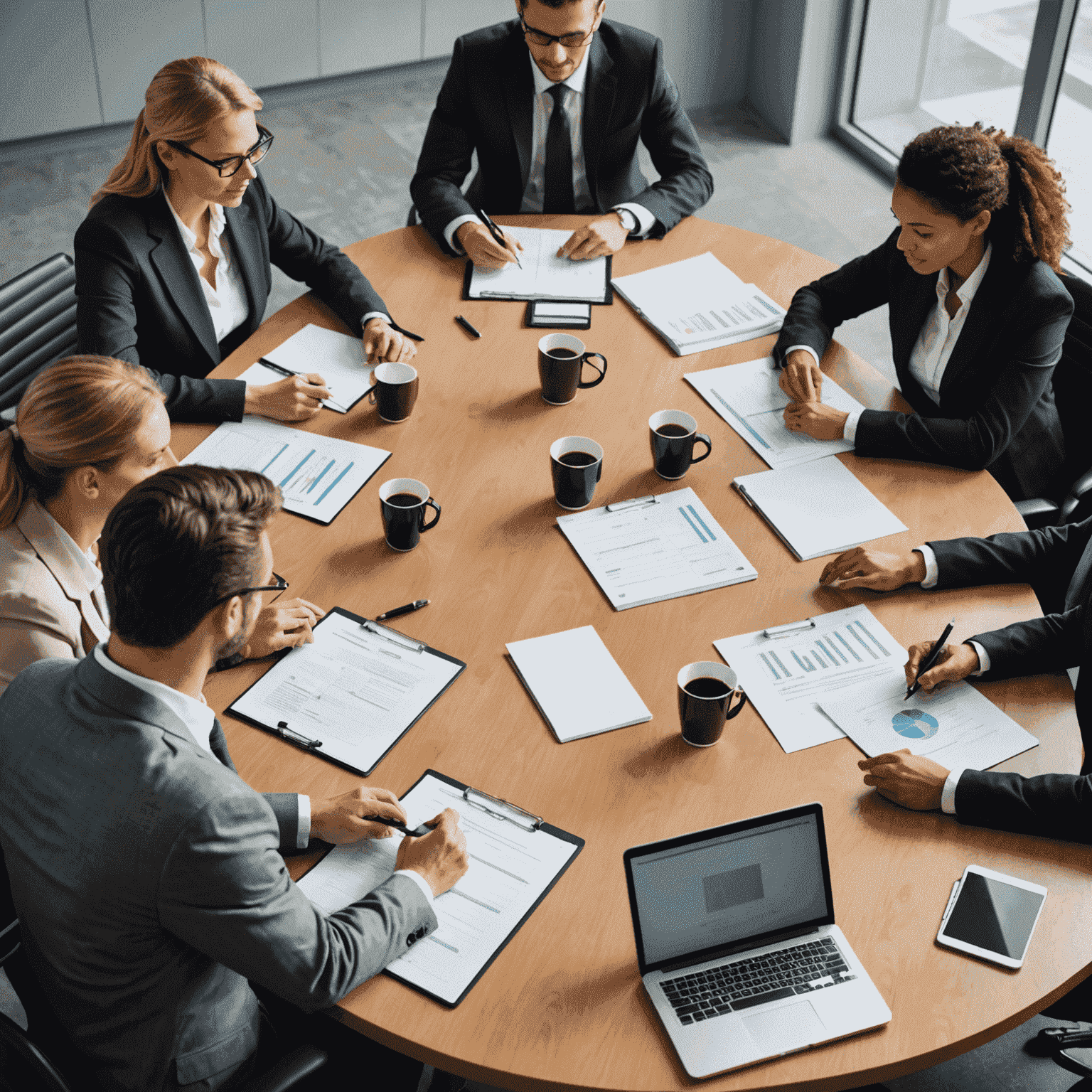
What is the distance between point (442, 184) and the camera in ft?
10.0

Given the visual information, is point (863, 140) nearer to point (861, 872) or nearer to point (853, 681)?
point (853, 681)

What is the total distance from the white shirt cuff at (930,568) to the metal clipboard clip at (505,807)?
86cm

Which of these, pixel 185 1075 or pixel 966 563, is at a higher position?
pixel 966 563

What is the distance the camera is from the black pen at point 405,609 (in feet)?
6.57

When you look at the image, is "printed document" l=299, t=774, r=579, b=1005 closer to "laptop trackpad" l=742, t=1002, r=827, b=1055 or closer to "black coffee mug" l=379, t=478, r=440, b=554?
"laptop trackpad" l=742, t=1002, r=827, b=1055

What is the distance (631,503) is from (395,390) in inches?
21.6

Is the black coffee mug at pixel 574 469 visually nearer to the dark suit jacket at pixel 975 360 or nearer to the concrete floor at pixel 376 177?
the dark suit jacket at pixel 975 360

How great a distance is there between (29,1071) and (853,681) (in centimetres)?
134

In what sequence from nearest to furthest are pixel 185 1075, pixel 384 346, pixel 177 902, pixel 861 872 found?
pixel 177 902
pixel 185 1075
pixel 861 872
pixel 384 346

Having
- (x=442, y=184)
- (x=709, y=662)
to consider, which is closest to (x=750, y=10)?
(x=442, y=184)

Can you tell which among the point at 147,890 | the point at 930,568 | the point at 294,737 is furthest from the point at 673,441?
the point at 147,890

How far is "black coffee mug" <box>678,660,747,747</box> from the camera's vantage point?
1.75 metres

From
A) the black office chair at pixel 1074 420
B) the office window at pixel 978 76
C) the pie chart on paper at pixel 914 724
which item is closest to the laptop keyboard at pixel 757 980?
the pie chart on paper at pixel 914 724

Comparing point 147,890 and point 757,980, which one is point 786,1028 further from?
point 147,890
